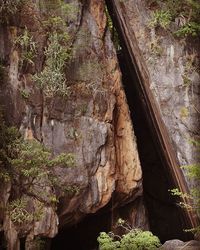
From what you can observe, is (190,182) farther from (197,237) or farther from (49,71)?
(49,71)

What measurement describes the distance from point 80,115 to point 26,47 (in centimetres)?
232

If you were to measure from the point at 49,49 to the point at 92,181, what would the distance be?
3741 millimetres

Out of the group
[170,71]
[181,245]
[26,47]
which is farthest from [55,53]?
[181,245]

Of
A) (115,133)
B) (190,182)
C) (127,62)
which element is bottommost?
(190,182)

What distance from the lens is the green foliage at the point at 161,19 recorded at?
457 inches

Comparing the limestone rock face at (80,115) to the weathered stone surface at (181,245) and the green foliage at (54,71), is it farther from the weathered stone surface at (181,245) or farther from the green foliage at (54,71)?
the weathered stone surface at (181,245)

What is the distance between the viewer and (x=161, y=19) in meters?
11.7

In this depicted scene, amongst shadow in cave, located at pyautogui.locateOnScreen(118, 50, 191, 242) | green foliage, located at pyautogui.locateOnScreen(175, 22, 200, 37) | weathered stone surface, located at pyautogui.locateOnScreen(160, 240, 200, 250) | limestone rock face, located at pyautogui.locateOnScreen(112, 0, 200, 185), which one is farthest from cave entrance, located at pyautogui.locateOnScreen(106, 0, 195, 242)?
weathered stone surface, located at pyautogui.locateOnScreen(160, 240, 200, 250)

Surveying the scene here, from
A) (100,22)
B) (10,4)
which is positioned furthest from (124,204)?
(10,4)

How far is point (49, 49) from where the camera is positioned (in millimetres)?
9914

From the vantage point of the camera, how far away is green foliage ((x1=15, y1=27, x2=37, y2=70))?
9.66 metres

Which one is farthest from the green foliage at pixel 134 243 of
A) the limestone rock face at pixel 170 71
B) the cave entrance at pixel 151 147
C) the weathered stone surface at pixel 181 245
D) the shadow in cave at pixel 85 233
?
the limestone rock face at pixel 170 71

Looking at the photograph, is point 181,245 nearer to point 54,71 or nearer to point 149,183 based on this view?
point 149,183

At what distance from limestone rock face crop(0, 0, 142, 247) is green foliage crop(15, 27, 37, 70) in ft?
0.44
